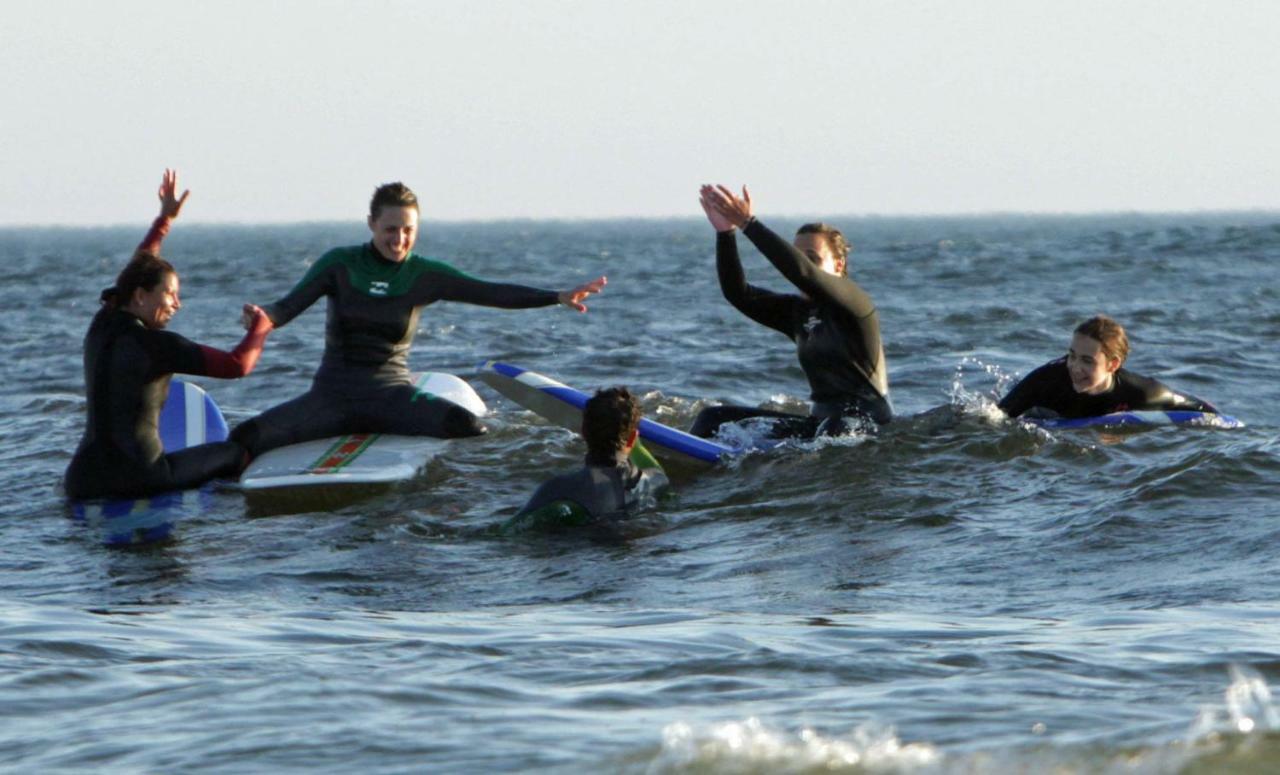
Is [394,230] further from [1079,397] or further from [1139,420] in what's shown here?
[1139,420]

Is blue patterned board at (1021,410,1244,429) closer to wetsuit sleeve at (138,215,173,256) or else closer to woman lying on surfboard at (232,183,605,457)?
woman lying on surfboard at (232,183,605,457)

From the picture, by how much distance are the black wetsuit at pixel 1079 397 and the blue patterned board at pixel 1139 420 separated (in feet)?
0.25

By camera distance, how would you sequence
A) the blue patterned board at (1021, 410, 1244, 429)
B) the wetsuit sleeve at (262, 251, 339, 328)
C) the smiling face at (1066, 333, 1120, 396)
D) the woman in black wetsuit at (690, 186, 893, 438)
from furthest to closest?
1. the blue patterned board at (1021, 410, 1244, 429)
2. the smiling face at (1066, 333, 1120, 396)
3. the wetsuit sleeve at (262, 251, 339, 328)
4. the woman in black wetsuit at (690, 186, 893, 438)

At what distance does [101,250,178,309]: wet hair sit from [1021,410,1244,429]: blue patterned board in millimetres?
5282

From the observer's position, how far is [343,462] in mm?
9984

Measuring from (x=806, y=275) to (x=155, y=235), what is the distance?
376 cm

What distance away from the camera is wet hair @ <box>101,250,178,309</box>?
895 centimetres

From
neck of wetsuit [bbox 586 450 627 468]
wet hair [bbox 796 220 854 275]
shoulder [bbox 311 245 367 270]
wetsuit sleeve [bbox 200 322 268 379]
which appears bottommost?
neck of wetsuit [bbox 586 450 627 468]

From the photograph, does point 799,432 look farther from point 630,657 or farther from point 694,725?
point 694,725

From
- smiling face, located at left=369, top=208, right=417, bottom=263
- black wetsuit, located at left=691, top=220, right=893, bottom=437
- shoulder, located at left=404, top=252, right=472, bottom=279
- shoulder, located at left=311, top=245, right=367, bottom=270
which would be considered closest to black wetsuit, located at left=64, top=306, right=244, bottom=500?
shoulder, located at left=311, top=245, right=367, bottom=270

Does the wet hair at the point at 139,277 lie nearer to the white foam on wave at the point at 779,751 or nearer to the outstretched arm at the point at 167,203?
the outstretched arm at the point at 167,203

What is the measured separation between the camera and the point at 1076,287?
2983 centimetres

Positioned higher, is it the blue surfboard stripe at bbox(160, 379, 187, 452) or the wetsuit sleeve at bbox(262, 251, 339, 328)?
the wetsuit sleeve at bbox(262, 251, 339, 328)

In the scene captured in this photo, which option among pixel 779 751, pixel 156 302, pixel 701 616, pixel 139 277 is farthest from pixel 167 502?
pixel 779 751
